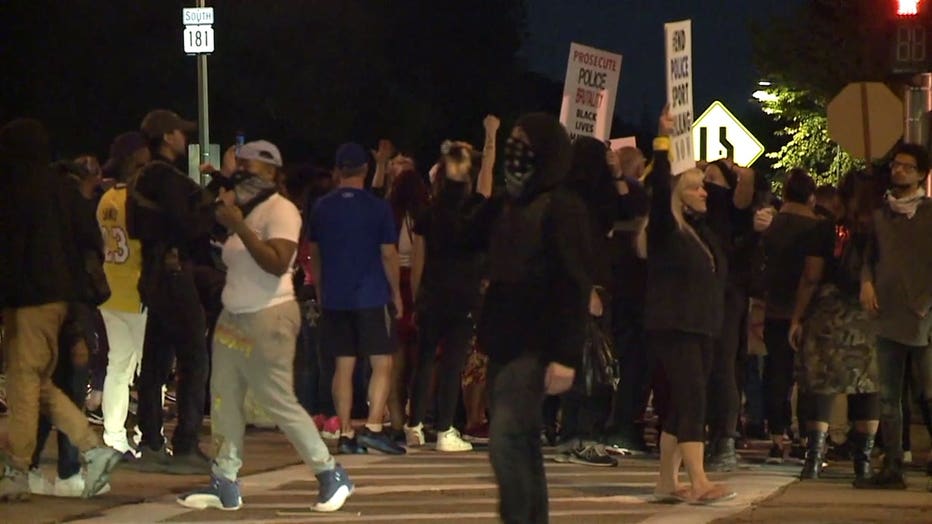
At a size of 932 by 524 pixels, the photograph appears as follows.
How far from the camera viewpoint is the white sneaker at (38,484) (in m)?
11.4

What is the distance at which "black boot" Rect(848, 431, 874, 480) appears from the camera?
40.7 ft

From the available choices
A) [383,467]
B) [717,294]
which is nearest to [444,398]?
[383,467]

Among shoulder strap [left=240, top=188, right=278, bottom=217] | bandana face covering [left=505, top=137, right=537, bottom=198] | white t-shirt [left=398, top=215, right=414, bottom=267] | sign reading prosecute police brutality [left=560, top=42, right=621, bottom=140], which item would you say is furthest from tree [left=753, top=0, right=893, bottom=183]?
bandana face covering [left=505, top=137, right=537, bottom=198]

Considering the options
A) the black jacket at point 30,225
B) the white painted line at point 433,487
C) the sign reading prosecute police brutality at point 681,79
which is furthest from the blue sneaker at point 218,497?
the sign reading prosecute police brutality at point 681,79

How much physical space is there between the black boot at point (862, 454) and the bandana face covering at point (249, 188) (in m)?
4.19

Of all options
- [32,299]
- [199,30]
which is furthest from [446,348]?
[199,30]

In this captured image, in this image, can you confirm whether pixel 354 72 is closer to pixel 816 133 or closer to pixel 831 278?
pixel 816 133

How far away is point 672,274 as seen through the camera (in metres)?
11.1

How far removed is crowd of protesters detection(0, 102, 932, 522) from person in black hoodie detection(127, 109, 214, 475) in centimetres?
2

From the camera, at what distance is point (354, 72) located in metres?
55.2

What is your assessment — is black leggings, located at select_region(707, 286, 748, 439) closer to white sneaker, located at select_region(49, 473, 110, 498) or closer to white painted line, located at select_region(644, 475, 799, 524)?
white painted line, located at select_region(644, 475, 799, 524)

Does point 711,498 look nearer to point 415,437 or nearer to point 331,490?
point 331,490

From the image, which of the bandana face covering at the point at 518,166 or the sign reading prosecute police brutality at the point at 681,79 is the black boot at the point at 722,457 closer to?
the sign reading prosecute police brutality at the point at 681,79

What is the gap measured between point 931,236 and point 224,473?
4.48 meters
